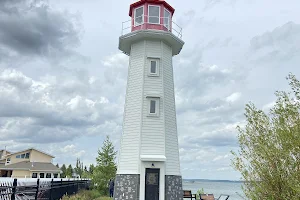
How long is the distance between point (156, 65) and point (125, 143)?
15.2 ft

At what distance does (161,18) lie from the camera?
16.3 meters

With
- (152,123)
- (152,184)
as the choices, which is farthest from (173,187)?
(152,123)

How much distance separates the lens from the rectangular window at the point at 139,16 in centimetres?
1652

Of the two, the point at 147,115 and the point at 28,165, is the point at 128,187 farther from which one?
the point at 28,165

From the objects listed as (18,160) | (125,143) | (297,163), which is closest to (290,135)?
(297,163)

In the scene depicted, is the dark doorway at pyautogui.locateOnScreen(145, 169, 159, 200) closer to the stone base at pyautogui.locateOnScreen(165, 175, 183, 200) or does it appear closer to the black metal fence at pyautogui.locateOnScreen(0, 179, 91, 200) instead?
the stone base at pyautogui.locateOnScreen(165, 175, 183, 200)

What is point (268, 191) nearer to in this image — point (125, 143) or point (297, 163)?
point (297, 163)

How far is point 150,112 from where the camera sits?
15219 mm

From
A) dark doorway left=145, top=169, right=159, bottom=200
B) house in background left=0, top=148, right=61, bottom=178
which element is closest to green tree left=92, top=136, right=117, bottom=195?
dark doorway left=145, top=169, right=159, bottom=200

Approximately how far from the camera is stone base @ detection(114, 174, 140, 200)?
1405 centimetres

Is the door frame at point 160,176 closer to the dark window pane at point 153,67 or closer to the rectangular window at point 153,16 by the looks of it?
the dark window pane at point 153,67

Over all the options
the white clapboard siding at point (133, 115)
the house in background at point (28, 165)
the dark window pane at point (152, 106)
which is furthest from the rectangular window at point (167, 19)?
the house in background at point (28, 165)

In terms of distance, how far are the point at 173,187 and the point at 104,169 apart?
879cm

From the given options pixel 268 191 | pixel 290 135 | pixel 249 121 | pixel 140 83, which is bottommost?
pixel 268 191
